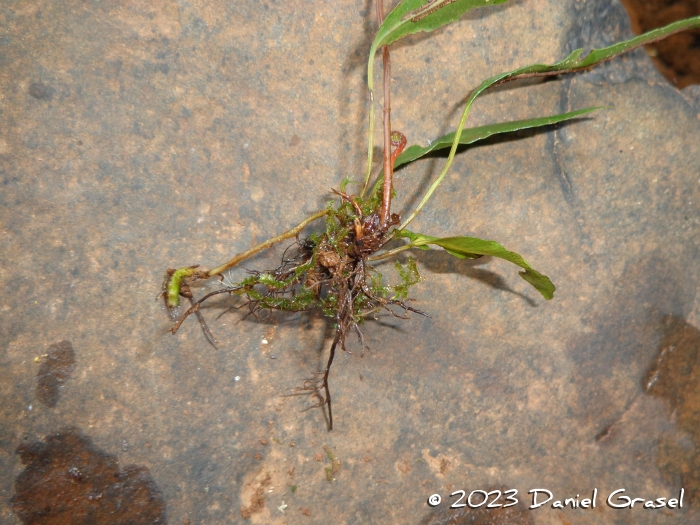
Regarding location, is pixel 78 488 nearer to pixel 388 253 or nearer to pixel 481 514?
pixel 388 253

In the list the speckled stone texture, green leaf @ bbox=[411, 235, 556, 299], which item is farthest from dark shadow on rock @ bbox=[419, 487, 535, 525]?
green leaf @ bbox=[411, 235, 556, 299]

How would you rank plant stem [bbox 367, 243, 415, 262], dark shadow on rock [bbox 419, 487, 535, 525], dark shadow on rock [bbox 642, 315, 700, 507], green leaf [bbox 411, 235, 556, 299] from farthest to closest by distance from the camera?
dark shadow on rock [bbox 642, 315, 700, 507] → dark shadow on rock [bbox 419, 487, 535, 525] → plant stem [bbox 367, 243, 415, 262] → green leaf [bbox 411, 235, 556, 299]

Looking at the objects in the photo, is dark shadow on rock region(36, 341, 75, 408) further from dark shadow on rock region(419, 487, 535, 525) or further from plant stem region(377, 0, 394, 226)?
dark shadow on rock region(419, 487, 535, 525)

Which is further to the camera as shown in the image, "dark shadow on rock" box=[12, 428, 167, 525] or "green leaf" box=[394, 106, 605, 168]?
"green leaf" box=[394, 106, 605, 168]

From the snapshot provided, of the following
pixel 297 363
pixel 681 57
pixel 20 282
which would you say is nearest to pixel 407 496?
pixel 297 363

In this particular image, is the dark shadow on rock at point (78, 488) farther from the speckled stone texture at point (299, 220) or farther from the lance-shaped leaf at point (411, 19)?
the lance-shaped leaf at point (411, 19)

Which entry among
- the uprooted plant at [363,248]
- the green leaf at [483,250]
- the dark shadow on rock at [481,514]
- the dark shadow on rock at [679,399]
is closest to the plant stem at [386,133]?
the uprooted plant at [363,248]
